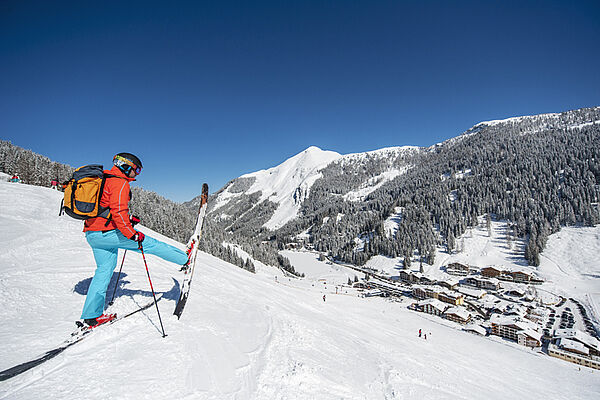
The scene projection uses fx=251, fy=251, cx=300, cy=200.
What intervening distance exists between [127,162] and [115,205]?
2.75 ft

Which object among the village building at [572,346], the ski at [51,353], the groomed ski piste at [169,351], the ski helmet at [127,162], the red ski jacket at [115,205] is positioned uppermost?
the ski helmet at [127,162]

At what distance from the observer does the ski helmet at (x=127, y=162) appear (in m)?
4.44

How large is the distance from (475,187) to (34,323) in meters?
157

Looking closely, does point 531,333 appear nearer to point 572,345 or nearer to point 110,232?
point 572,345

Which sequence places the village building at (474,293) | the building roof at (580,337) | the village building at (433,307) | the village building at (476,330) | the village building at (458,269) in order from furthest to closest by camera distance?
the village building at (458,269) < the village building at (474,293) < the village building at (433,307) < the village building at (476,330) < the building roof at (580,337)

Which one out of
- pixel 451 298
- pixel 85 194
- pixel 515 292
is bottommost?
pixel 451 298

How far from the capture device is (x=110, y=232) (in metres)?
4.36

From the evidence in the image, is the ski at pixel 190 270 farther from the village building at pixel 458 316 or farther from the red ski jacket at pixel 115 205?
the village building at pixel 458 316

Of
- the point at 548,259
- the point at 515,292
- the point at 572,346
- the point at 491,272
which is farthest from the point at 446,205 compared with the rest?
the point at 572,346

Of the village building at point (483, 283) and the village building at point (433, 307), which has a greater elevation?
the village building at point (483, 283)

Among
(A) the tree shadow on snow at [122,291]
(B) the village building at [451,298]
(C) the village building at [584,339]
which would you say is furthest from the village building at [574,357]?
(A) the tree shadow on snow at [122,291]

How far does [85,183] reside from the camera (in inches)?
159

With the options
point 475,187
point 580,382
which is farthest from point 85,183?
point 475,187

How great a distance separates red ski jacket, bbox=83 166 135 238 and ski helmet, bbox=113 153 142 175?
18cm
